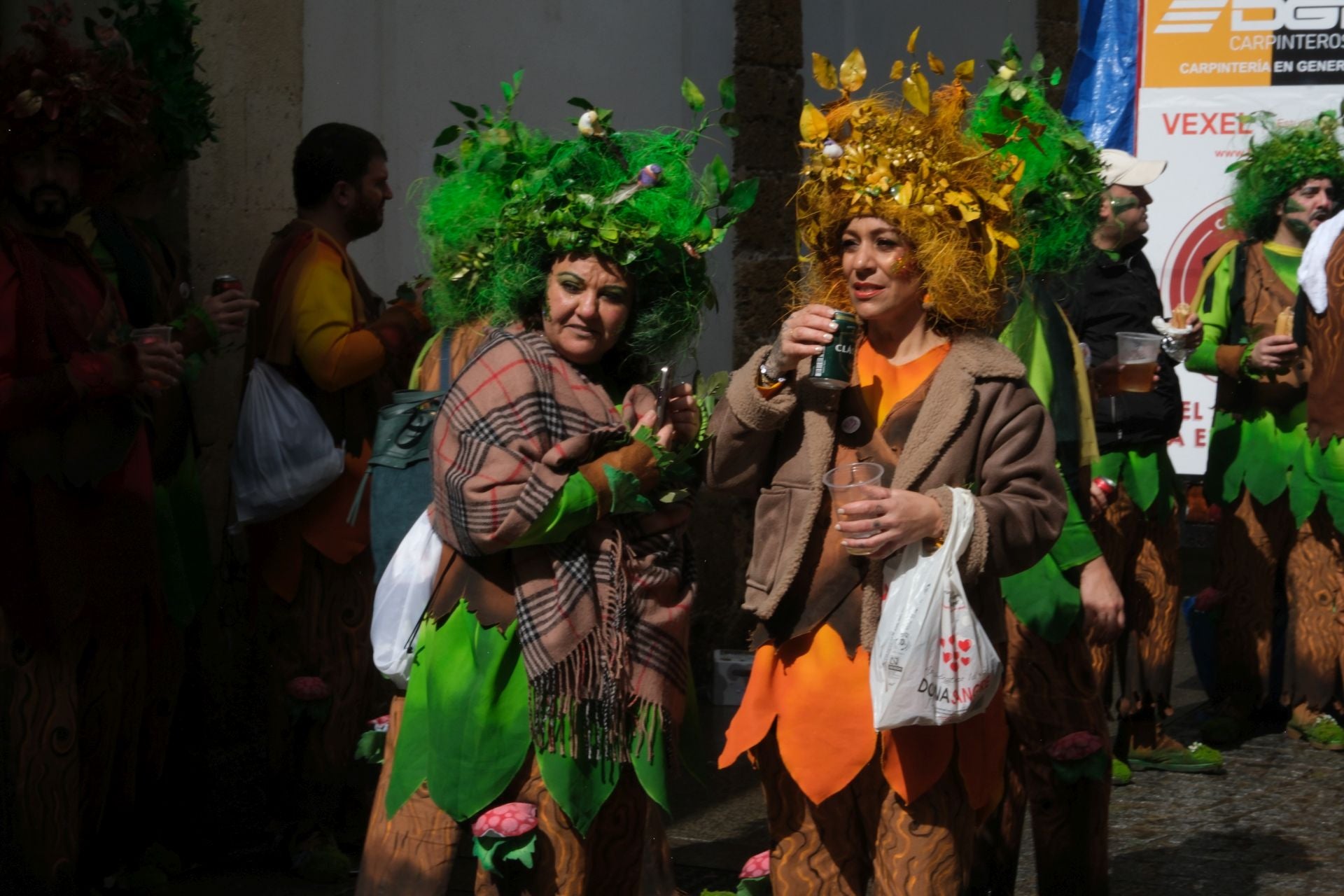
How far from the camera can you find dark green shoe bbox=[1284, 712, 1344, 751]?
7270 millimetres

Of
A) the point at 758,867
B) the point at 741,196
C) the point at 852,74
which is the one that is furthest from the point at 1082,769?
the point at 852,74

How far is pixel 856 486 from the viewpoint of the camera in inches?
136

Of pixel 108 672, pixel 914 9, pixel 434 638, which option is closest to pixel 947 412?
pixel 434 638

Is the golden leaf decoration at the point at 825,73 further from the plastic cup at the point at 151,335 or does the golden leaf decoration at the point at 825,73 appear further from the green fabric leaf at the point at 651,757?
the plastic cup at the point at 151,335

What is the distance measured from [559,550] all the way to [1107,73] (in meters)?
7.65

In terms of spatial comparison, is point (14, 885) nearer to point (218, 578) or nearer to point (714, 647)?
point (218, 578)

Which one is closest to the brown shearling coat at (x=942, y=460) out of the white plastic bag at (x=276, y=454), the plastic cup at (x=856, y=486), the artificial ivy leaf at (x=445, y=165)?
the plastic cup at (x=856, y=486)

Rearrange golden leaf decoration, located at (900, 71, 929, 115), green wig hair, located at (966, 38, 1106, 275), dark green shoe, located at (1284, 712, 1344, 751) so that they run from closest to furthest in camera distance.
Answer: golden leaf decoration, located at (900, 71, 929, 115) < green wig hair, located at (966, 38, 1106, 275) < dark green shoe, located at (1284, 712, 1344, 751)

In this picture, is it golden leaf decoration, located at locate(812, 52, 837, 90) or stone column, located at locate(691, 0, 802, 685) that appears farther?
stone column, located at locate(691, 0, 802, 685)

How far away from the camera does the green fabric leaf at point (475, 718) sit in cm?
359

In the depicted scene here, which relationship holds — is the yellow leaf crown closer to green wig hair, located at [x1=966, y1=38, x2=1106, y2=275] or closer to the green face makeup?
green wig hair, located at [x1=966, y1=38, x2=1106, y2=275]

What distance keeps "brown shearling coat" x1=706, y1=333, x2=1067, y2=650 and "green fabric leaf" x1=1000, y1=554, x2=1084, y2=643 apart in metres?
0.93

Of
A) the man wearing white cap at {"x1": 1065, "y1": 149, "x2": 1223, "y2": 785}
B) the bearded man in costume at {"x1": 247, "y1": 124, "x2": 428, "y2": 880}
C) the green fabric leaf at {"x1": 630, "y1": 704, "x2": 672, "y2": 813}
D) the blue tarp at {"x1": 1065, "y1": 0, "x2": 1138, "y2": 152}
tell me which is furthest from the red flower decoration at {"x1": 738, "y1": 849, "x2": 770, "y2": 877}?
the blue tarp at {"x1": 1065, "y1": 0, "x2": 1138, "y2": 152}

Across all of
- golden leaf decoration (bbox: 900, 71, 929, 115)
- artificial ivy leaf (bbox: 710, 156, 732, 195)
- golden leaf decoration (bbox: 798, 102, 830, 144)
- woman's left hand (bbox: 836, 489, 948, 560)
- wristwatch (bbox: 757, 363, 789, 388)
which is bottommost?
woman's left hand (bbox: 836, 489, 948, 560)
